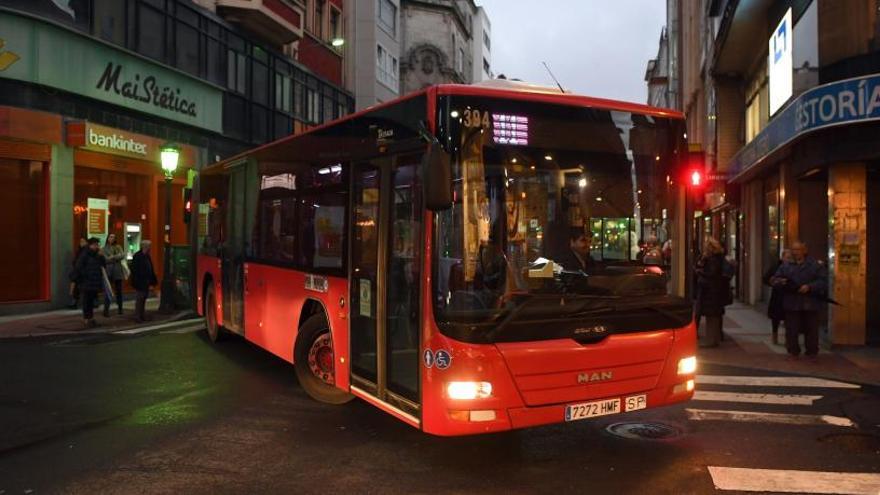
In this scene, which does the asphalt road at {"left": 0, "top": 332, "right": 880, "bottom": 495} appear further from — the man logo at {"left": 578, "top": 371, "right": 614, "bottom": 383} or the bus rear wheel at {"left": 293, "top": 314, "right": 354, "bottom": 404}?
the man logo at {"left": 578, "top": 371, "right": 614, "bottom": 383}

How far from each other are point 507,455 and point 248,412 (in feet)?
9.27

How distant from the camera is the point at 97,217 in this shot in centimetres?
1833

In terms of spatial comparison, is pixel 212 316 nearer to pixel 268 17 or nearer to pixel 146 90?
pixel 146 90

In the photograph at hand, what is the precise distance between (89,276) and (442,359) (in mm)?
11043

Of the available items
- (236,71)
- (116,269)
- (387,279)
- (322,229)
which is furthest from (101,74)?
(387,279)

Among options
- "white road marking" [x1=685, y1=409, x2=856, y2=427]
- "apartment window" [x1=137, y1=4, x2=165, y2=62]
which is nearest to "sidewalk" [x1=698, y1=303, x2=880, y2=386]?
"white road marking" [x1=685, y1=409, x2=856, y2=427]

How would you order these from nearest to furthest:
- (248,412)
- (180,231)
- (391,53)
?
(248,412), (180,231), (391,53)

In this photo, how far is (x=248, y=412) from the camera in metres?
7.12

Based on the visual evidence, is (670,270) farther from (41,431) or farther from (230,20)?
(230,20)

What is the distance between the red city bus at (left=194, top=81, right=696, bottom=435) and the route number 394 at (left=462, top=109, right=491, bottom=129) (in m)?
0.01

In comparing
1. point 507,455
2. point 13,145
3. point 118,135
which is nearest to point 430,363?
point 507,455

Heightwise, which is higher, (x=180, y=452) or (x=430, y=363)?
(x=430, y=363)

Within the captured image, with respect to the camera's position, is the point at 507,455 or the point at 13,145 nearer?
the point at 507,455

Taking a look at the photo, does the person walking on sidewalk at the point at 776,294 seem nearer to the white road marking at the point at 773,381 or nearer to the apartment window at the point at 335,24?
the white road marking at the point at 773,381
